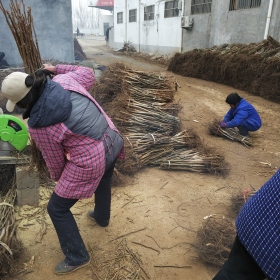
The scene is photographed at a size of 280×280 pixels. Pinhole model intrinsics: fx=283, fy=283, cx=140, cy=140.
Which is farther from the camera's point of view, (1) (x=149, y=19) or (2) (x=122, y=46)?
(2) (x=122, y=46)

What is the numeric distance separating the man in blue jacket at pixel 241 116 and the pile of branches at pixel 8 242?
12.9ft

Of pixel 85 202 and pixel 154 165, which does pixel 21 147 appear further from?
pixel 154 165

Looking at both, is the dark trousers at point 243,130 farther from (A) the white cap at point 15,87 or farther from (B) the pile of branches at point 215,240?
(A) the white cap at point 15,87

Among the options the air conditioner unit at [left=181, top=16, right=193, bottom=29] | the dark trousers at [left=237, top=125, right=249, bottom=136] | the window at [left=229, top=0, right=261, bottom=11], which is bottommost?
the dark trousers at [left=237, top=125, right=249, bottom=136]

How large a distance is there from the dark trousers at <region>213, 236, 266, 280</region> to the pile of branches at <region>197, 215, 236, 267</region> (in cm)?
93

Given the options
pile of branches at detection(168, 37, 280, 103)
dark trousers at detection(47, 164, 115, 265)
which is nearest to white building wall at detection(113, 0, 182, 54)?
pile of branches at detection(168, 37, 280, 103)

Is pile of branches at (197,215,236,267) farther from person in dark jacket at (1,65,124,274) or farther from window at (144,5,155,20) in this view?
window at (144,5,155,20)

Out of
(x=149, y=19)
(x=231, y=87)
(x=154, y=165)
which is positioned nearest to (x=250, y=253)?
(x=154, y=165)

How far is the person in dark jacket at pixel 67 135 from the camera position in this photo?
1799 mm

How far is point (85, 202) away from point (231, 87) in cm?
829

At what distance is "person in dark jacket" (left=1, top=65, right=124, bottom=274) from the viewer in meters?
1.80

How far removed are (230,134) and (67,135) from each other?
13.3ft

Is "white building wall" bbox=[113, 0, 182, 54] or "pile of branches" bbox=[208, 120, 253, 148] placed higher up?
"white building wall" bbox=[113, 0, 182, 54]

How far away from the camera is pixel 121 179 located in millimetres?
3697
